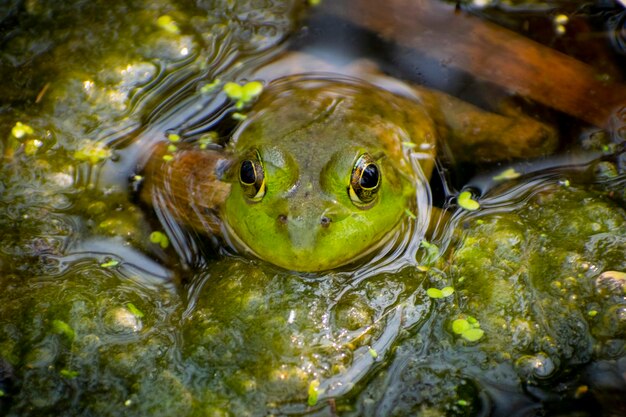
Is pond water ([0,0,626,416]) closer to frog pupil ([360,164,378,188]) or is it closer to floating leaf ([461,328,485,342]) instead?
floating leaf ([461,328,485,342])

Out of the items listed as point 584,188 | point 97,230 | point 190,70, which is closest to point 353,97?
point 190,70

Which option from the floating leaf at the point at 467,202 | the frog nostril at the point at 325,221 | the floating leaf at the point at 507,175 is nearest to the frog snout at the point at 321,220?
the frog nostril at the point at 325,221

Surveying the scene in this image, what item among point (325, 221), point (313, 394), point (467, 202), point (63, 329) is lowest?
point (63, 329)

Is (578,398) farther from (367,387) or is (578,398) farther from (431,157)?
(431,157)

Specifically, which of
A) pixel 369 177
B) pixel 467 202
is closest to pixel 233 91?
pixel 369 177

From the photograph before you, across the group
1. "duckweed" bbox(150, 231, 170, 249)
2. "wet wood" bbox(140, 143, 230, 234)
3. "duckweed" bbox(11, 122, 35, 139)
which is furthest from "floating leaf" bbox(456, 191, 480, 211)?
"duckweed" bbox(11, 122, 35, 139)

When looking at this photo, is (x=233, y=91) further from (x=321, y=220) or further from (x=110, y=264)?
(x=321, y=220)
